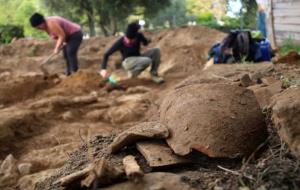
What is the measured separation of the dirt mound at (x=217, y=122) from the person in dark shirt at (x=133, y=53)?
16.3 ft

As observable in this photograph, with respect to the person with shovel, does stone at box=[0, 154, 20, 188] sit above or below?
below

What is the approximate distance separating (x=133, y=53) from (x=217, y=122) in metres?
5.58

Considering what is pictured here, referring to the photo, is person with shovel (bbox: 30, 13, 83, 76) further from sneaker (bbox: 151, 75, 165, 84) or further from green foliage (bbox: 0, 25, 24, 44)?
green foliage (bbox: 0, 25, 24, 44)

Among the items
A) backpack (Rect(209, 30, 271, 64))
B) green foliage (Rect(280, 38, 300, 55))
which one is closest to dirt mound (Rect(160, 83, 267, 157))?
backpack (Rect(209, 30, 271, 64))

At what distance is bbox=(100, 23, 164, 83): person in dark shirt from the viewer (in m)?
7.32

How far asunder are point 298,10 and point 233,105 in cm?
567

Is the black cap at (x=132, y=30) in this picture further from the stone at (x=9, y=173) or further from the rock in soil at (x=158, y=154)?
the rock in soil at (x=158, y=154)

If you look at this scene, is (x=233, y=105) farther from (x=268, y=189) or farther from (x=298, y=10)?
(x=298, y=10)

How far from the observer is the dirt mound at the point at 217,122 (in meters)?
2.07

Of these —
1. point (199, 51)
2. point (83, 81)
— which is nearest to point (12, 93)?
point (83, 81)

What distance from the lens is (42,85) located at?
7.40m

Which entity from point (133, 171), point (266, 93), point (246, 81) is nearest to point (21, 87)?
point (246, 81)

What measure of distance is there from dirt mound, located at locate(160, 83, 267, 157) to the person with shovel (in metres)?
5.25

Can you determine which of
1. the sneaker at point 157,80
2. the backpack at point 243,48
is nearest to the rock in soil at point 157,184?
the backpack at point 243,48
